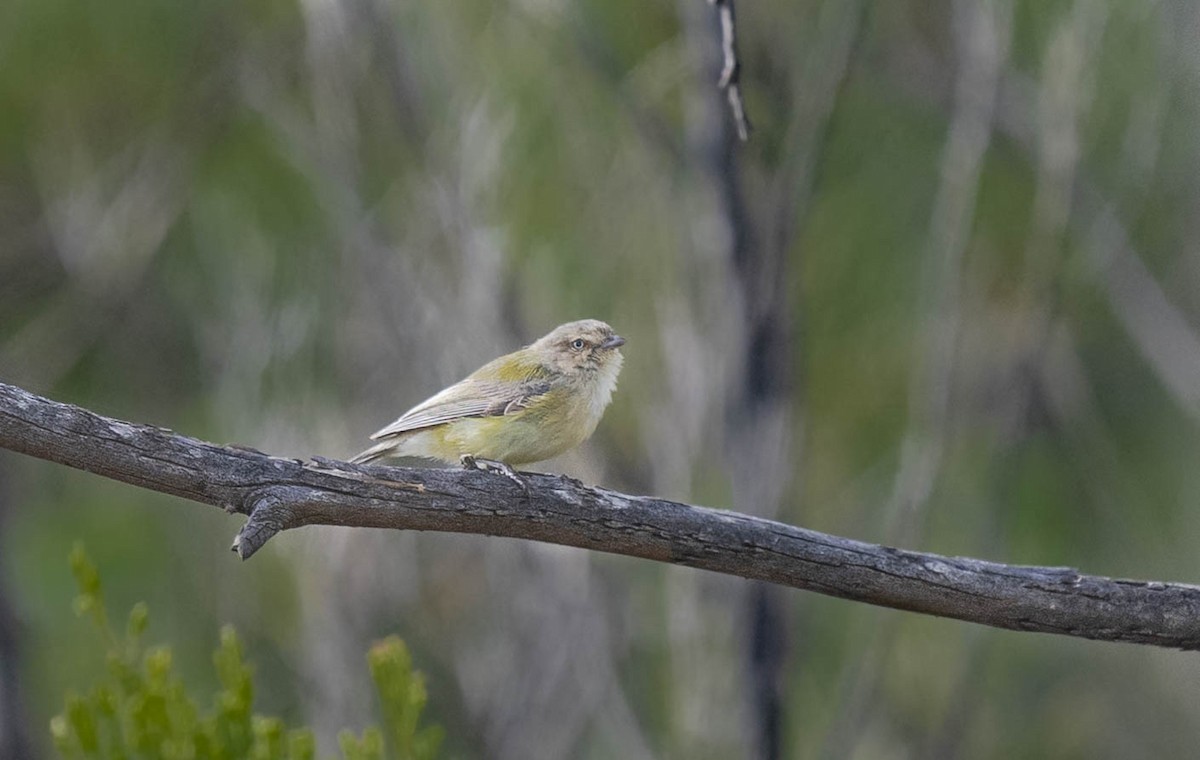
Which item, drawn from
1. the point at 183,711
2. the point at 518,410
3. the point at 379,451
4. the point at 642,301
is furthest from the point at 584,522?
the point at 642,301

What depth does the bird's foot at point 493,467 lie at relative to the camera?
292 cm

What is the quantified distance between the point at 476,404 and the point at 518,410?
133 millimetres

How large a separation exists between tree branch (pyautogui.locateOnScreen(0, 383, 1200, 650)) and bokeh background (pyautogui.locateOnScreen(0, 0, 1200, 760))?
1.47 metres

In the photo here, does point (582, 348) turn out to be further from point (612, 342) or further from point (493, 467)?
point (493, 467)

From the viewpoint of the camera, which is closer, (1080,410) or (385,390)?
(1080,410)

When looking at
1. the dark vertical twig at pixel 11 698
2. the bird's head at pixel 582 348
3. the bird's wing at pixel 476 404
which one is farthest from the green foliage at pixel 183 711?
the dark vertical twig at pixel 11 698

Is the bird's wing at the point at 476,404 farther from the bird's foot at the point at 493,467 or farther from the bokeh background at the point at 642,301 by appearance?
the bokeh background at the point at 642,301

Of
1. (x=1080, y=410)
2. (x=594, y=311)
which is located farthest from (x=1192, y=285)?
(x=594, y=311)

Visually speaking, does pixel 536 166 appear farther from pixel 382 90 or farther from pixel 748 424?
pixel 748 424

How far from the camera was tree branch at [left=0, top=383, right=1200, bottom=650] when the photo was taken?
2570 millimetres

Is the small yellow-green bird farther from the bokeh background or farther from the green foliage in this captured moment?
the green foliage

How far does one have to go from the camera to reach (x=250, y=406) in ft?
18.9

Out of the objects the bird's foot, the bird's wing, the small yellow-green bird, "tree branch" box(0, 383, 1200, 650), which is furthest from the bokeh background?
"tree branch" box(0, 383, 1200, 650)

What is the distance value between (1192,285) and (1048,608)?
3.81 metres
